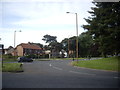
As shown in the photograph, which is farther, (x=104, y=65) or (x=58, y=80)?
(x=104, y=65)

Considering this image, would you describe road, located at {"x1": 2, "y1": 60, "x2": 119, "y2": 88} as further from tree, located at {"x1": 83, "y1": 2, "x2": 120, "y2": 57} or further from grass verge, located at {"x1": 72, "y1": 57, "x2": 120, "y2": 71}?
tree, located at {"x1": 83, "y1": 2, "x2": 120, "y2": 57}

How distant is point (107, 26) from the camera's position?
21984mm

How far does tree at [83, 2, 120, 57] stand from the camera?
69.5 feet

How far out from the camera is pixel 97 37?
24469 mm

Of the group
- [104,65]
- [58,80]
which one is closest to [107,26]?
[104,65]

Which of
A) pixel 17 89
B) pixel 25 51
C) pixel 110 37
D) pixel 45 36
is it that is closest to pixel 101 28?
pixel 110 37

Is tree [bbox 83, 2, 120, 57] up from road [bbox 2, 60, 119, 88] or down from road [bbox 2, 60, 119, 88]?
up

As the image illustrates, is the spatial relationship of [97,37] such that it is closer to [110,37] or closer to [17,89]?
[110,37]

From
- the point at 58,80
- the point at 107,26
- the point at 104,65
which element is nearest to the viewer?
the point at 58,80

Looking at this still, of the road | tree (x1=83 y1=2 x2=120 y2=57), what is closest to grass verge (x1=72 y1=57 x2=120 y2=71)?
tree (x1=83 y1=2 x2=120 y2=57)

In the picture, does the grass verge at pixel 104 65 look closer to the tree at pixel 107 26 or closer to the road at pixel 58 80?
the tree at pixel 107 26

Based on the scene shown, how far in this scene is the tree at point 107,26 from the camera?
21.2 m

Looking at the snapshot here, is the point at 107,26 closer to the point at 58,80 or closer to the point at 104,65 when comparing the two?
the point at 104,65

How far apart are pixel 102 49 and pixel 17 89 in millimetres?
18133
